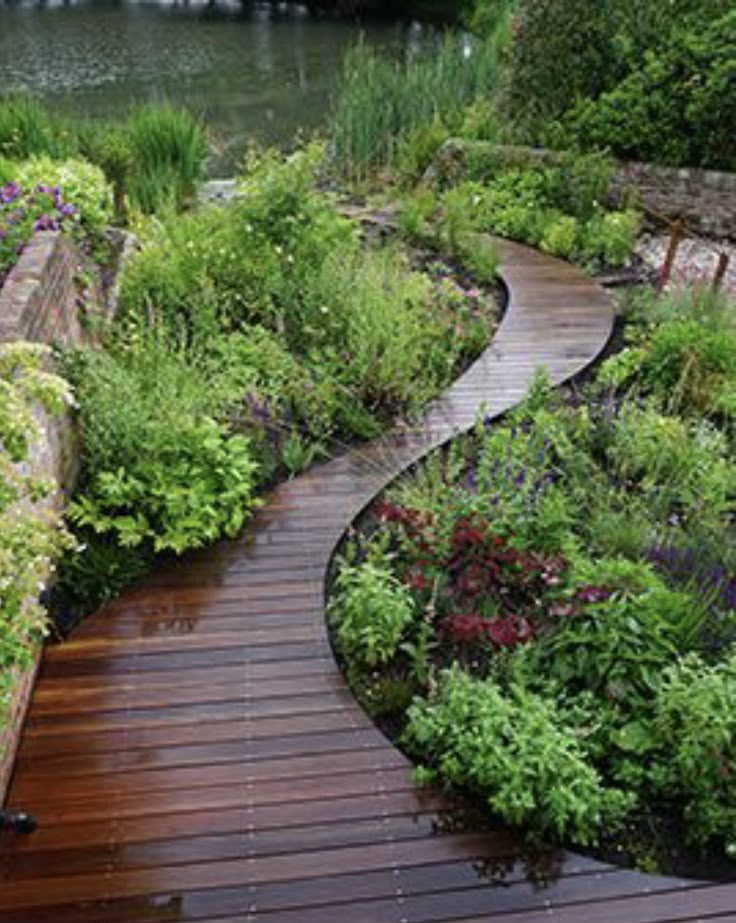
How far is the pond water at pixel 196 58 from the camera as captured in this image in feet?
50.6

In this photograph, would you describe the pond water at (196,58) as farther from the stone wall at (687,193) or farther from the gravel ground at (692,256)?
the gravel ground at (692,256)

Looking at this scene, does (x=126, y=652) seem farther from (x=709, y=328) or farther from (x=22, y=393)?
(x=709, y=328)

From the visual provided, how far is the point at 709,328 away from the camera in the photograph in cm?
562

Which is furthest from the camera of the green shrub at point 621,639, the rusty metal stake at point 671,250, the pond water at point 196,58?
the pond water at point 196,58

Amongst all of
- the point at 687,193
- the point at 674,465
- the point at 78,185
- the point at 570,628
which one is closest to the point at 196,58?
the point at 687,193

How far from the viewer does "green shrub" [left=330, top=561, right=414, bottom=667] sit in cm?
346

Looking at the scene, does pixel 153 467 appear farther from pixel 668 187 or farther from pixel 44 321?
pixel 668 187

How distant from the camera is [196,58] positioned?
783 inches

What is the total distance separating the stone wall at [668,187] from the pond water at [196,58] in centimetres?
414

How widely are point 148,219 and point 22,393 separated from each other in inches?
176

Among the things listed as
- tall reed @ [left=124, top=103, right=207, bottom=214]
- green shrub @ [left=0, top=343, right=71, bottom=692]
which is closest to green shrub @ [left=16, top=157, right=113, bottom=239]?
tall reed @ [left=124, top=103, right=207, bottom=214]

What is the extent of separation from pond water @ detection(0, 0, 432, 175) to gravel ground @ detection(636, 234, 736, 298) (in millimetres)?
5726

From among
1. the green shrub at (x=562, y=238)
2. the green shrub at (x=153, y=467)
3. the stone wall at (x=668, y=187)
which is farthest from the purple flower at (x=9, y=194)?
the stone wall at (x=668, y=187)

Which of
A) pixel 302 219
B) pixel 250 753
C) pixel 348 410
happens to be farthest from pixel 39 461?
pixel 302 219
